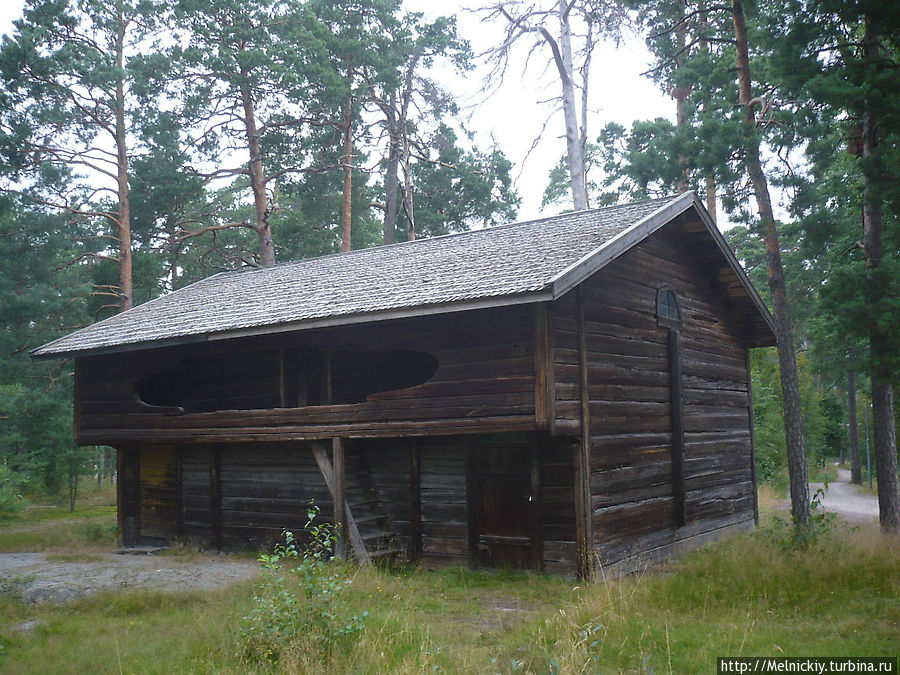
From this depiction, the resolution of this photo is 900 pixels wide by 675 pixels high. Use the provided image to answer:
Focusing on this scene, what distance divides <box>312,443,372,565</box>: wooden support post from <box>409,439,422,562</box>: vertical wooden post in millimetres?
910

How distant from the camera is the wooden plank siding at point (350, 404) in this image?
36.0ft

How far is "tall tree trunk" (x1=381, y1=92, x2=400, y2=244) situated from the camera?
95.1 feet

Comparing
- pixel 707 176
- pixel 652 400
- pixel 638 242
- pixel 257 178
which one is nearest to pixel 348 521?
pixel 652 400

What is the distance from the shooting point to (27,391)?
23.4 meters

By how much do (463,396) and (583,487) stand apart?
2.14 m

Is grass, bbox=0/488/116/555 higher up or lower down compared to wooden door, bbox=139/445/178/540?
lower down

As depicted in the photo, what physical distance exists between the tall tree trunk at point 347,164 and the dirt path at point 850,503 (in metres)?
16.3

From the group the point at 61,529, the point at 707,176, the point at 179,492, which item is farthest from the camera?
the point at 61,529

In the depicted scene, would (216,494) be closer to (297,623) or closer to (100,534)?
(100,534)

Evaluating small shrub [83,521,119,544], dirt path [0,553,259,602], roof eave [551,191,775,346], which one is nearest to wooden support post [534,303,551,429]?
roof eave [551,191,775,346]

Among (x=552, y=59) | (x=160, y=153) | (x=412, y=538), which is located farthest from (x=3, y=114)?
(x=412, y=538)

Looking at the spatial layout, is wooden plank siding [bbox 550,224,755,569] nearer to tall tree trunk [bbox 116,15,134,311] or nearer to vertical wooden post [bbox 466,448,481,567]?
vertical wooden post [bbox 466,448,481,567]

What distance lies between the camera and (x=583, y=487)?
11.4m

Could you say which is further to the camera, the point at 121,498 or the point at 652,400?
the point at 121,498
